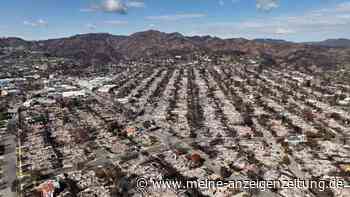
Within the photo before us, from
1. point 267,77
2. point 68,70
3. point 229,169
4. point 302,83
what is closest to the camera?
point 229,169

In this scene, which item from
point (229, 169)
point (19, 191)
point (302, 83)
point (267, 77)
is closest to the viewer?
point (19, 191)

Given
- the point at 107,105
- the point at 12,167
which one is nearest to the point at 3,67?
the point at 107,105

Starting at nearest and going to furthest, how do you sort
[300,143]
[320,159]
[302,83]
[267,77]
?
[320,159]
[300,143]
[302,83]
[267,77]

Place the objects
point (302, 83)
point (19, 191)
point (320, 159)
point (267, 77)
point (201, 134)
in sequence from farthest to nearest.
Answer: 1. point (267, 77)
2. point (302, 83)
3. point (201, 134)
4. point (320, 159)
5. point (19, 191)

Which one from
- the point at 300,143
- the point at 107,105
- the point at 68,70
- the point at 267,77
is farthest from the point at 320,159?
the point at 68,70

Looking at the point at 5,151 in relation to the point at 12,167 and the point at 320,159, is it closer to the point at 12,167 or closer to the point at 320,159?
the point at 12,167

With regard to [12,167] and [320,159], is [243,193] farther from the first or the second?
[12,167]

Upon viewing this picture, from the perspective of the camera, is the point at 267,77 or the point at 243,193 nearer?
the point at 243,193

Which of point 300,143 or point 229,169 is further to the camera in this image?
point 300,143
